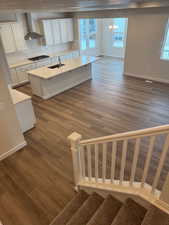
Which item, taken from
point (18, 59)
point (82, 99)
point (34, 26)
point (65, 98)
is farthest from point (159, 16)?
point (18, 59)

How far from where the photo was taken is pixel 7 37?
5.64 m

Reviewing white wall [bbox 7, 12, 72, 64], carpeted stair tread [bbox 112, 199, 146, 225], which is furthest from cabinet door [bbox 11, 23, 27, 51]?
carpeted stair tread [bbox 112, 199, 146, 225]

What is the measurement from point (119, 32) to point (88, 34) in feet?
5.83

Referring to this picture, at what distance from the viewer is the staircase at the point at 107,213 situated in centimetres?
149

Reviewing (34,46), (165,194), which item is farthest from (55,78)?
(165,194)

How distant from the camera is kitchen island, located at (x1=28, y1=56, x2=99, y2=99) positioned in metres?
5.00

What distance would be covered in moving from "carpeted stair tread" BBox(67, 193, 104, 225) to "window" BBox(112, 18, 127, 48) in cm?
878

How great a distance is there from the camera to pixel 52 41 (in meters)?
7.16

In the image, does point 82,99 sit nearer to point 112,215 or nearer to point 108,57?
point 112,215

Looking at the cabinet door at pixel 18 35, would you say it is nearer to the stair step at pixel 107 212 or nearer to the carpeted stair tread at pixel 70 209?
the carpeted stair tread at pixel 70 209

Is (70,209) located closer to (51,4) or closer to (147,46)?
(51,4)

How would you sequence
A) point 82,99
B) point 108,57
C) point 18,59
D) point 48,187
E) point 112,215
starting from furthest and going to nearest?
point 108,57 → point 18,59 → point 82,99 → point 48,187 → point 112,215

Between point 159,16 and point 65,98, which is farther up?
point 159,16

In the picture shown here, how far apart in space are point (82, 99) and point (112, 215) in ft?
12.3
